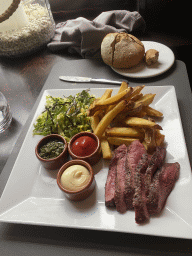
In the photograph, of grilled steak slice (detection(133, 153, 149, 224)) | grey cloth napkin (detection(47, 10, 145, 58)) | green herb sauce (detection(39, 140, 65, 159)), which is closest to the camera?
grilled steak slice (detection(133, 153, 149, 224))

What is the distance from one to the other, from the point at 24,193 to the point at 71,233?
515 mm

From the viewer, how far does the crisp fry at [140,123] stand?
1.81m

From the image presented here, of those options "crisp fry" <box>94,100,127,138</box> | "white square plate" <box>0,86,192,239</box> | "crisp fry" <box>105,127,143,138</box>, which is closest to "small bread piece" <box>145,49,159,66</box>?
"white square plate" <box>0,86,192,239</box>

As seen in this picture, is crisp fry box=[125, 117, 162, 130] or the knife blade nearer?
crisp fry box=[125, 117, 162, 130]

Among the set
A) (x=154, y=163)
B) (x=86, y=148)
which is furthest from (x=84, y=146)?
(x=154, y=163)

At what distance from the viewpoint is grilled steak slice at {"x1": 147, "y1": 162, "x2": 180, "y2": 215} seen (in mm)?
1475

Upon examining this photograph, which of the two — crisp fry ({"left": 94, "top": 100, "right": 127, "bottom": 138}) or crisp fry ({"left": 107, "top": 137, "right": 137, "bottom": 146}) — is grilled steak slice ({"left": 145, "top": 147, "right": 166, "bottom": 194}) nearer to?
crisp fry ({"left": 107, "top": 137, "right": 137, "bottom": 146})

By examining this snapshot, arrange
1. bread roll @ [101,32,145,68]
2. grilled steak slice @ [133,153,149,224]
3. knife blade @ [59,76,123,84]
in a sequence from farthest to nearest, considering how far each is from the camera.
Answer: knife blade @ [59,76,123,84], bread roll @ [101,32,145,68], grilled steak slice @ [133,153,149,224]

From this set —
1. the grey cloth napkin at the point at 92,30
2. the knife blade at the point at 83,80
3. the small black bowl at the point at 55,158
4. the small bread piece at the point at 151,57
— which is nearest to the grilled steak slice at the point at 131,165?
the small black bowl at the point at 55,158

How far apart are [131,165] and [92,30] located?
6.93ft

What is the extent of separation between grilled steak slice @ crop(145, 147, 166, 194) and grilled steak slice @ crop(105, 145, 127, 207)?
258 millimetres

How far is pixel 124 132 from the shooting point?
192 centimetres

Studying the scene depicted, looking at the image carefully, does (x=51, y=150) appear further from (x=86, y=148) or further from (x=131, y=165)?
(x=131, y=165)

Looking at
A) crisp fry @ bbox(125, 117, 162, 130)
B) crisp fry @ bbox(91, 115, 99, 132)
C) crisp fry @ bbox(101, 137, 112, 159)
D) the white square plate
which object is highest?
crisp fry @ bbox(125, 117, 162, 130)
